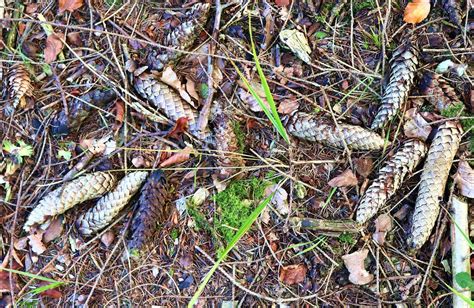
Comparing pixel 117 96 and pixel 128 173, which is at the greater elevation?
pixel 117 96

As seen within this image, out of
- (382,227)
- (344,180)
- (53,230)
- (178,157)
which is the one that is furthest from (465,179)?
(53,230)

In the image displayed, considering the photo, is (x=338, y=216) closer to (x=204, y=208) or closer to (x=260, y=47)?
(x=204, y=208)

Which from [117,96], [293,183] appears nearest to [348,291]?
[293,183]

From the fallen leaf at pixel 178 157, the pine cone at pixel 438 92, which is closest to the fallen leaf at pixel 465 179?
the pine cone at pixel 438 92

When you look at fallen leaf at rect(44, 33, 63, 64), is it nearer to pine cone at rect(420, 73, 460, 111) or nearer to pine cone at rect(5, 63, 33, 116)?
pine cone at rect(5, 63, 33, 116)

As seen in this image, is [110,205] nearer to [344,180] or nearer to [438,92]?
[344,180]

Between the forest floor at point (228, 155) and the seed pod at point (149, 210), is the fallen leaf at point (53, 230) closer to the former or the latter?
the forest floor at point (228, 155)
